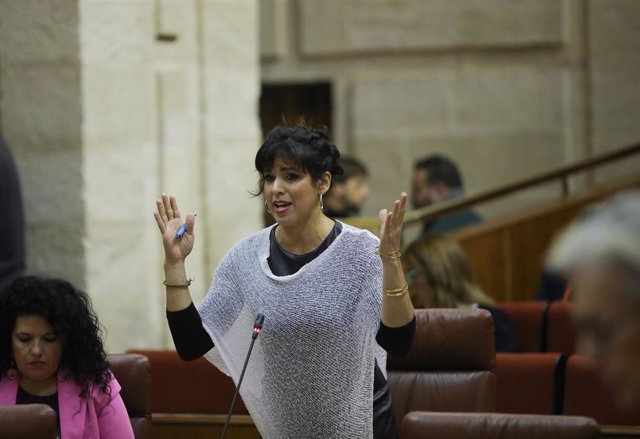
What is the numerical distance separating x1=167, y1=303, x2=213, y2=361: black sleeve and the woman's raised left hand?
1.70 feet

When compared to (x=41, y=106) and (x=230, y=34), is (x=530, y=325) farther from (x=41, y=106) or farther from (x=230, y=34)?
(x=41, y=106)

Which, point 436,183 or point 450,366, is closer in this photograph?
point 450,366

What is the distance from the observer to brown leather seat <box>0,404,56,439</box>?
3072mm

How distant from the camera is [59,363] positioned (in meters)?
3.45

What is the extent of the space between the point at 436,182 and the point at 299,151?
399 cm

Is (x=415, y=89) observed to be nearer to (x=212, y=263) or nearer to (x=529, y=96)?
(x=529, y=96)

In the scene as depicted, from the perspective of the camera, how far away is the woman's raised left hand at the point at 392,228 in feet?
9.22

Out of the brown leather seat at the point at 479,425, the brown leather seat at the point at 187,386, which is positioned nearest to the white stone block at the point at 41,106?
the brown leather seat at the point at 187,386

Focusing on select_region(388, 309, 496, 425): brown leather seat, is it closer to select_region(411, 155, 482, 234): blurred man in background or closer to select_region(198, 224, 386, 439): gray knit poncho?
select_region(198, 224, 386, 439): gray knit poncho

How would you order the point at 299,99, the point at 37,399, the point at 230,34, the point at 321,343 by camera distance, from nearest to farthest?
the point at 321,343 < the point at 37,399 < the point at 230,34 < the point at 299,99

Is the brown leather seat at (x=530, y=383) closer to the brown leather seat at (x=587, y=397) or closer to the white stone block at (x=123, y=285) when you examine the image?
the brown leather seat at (x=587, y=397)

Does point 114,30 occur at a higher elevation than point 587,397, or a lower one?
higher


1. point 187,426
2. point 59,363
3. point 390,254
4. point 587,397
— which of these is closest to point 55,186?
point 187,426

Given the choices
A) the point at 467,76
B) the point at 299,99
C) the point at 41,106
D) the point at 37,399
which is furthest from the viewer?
the point at 299,99
